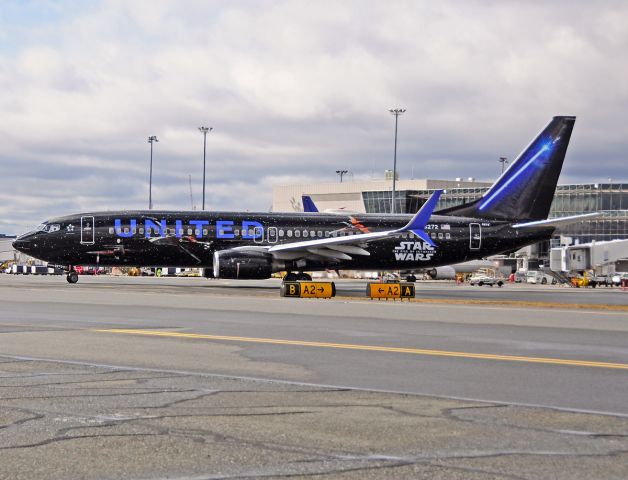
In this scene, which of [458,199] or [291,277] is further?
[458,199]

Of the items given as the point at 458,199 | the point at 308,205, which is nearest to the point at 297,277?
the point at 308,205

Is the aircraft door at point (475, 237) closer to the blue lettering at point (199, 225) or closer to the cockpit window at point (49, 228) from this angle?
the blue lettering at point (199, 225)

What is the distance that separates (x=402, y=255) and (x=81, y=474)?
142 feet

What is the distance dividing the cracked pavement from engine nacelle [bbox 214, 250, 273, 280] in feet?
102

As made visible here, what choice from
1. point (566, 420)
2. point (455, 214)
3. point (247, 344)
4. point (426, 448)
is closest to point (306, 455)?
point (426, 448)

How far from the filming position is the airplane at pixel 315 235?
45.8m

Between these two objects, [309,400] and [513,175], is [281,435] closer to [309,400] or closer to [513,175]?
[309,400]

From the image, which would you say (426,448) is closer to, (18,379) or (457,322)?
(18,379)

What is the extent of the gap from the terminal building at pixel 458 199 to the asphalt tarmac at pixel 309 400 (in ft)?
327

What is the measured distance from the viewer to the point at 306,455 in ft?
25.6

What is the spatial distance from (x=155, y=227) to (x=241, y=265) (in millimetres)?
5789

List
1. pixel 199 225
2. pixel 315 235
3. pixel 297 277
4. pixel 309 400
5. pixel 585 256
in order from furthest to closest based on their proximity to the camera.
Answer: pixel 585 256 < pixel 315 235 < pixel 297 277 < pixel 199 225 < pixel 309 400

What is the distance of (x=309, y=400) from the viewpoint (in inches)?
426

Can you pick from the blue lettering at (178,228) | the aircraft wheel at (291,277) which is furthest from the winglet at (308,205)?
the blue lettering at (178,228)
